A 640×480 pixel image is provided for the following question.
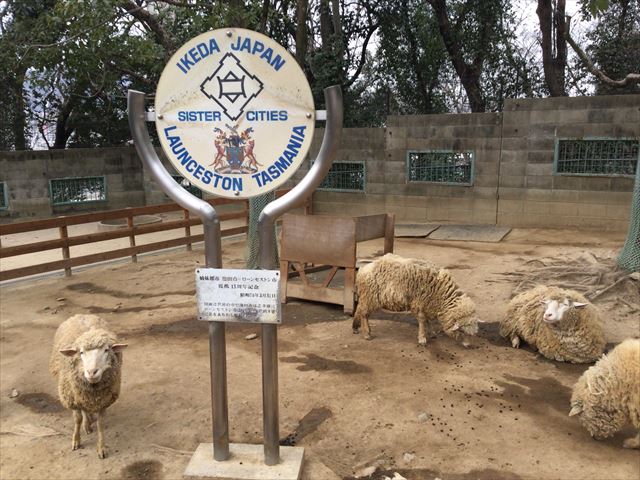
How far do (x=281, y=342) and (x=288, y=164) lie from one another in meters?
3.00

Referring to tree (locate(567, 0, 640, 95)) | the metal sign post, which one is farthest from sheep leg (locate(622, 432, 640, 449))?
tree (locate(567, 0, 640, 95))

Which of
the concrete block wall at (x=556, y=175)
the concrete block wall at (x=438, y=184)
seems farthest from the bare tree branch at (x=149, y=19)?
the concrete block wall at (x=556, y=175)

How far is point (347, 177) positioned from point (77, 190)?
8.25 metres

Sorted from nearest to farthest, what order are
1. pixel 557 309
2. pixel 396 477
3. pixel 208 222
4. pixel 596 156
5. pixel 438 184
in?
pixel 208 222, pixel 396 477, pixel 557 309, pixel 596 156, pixel 438 184

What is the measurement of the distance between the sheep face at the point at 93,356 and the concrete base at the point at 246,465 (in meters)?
0.84

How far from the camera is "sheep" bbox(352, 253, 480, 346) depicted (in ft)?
17.0

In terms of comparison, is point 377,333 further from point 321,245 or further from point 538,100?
point 538,100

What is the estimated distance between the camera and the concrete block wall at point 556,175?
9.95 m

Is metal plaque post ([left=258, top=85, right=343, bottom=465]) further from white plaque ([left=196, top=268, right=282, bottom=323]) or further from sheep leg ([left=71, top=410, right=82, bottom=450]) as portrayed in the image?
sheep leg ([left=71, top=410, right=82, bottom=450])

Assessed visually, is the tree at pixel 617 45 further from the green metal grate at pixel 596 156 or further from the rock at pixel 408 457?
the rock at pixel 408 457

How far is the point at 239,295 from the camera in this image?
3.02 meters

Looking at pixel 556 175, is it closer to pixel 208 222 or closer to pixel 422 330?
pixel 422 330

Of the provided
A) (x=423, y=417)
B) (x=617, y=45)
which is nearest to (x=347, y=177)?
(x=617, y=45)

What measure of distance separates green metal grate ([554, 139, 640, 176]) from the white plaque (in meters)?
9.29
